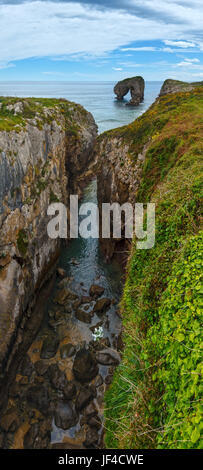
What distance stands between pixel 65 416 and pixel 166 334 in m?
13.3

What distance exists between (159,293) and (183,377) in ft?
13.0

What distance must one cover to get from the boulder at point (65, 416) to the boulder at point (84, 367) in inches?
78.7

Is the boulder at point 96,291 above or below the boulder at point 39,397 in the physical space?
above

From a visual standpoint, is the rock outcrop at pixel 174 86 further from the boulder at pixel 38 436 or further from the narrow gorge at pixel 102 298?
the boulder at pixel 38 436

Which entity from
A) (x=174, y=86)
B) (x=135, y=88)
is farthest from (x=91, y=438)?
(x=135, y=88)

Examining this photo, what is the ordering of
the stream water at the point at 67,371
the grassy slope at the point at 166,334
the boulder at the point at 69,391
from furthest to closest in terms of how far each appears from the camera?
the boulder at the point at 69,391 → the stream water at the point at 67,371 → the grassy slope at the point at 166,334

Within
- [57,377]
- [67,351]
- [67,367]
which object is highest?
[67,351]

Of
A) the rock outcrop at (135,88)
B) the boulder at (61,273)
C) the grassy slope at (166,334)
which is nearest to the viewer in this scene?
the grassy slope at (166,334)

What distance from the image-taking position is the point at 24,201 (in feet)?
76.7

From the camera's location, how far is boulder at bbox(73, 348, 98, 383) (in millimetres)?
19000

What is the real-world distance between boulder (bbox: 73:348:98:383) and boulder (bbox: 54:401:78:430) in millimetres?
1999

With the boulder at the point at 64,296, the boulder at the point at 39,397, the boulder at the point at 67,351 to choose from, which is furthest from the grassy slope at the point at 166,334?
the boulder at the point at 64,296

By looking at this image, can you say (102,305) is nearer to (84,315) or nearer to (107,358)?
(84,315)

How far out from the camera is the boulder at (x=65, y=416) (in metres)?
16.5
